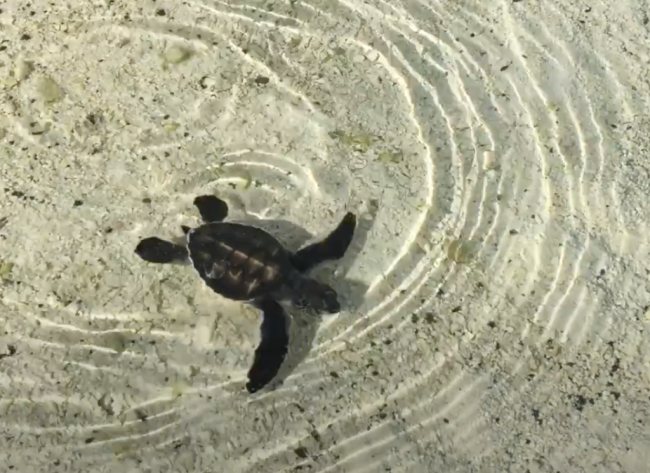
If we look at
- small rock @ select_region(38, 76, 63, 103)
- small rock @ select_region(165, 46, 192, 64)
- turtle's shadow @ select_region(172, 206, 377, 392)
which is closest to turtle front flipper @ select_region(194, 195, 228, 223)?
turtle's shadow @ select_region(172, 206, 377, 392)

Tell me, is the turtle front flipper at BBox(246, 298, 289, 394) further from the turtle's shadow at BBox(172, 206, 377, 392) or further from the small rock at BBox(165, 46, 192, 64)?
the small rock at BBox(165, 46, 192, 64)

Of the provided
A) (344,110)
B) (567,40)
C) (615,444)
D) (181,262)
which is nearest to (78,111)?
(181,262)

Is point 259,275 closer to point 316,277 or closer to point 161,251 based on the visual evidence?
point 316,277

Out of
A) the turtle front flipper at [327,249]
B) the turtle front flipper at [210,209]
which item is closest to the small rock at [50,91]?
the turtle front flipper at [210,209]

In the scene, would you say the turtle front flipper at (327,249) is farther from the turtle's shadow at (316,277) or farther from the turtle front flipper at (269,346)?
the turtle front flipper at (269,346)

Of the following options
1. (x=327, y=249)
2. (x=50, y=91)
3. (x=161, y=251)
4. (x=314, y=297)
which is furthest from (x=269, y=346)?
(x=50, y=91)

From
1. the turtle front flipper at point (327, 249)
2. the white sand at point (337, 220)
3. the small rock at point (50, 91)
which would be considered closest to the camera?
the white sand at point (337, 220)
